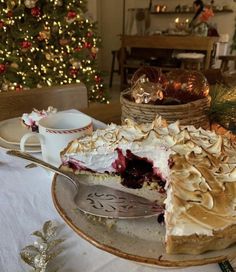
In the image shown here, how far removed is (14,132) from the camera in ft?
2.57

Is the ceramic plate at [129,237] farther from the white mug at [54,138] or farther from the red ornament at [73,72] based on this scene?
the red ornament at [73,72]

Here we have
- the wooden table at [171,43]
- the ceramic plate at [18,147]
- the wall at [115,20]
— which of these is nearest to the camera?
the ceramic plate at [18,147]

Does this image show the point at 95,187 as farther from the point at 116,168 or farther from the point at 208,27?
the point at 208,27

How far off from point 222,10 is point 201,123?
→ 4.34 metres

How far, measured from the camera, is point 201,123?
0.75 m

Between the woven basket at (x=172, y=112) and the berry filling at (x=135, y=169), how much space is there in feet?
0.57

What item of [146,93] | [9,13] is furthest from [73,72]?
[146,93]

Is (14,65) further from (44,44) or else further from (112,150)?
(112,150)

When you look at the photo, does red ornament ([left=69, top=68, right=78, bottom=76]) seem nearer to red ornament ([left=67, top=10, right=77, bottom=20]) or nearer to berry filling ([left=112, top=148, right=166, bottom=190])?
red ornament ([left=67, top=10, right=77, bottom=20])

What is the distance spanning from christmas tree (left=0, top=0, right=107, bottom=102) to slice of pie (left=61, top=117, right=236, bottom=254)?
188 cm

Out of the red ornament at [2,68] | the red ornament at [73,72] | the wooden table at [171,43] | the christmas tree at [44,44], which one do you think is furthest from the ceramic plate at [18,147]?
the wooden table at [171,43]

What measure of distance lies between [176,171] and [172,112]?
28cm

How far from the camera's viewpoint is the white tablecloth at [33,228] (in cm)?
39

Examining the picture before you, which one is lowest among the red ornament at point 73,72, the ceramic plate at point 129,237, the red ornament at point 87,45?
the red ornament at point 73,72
